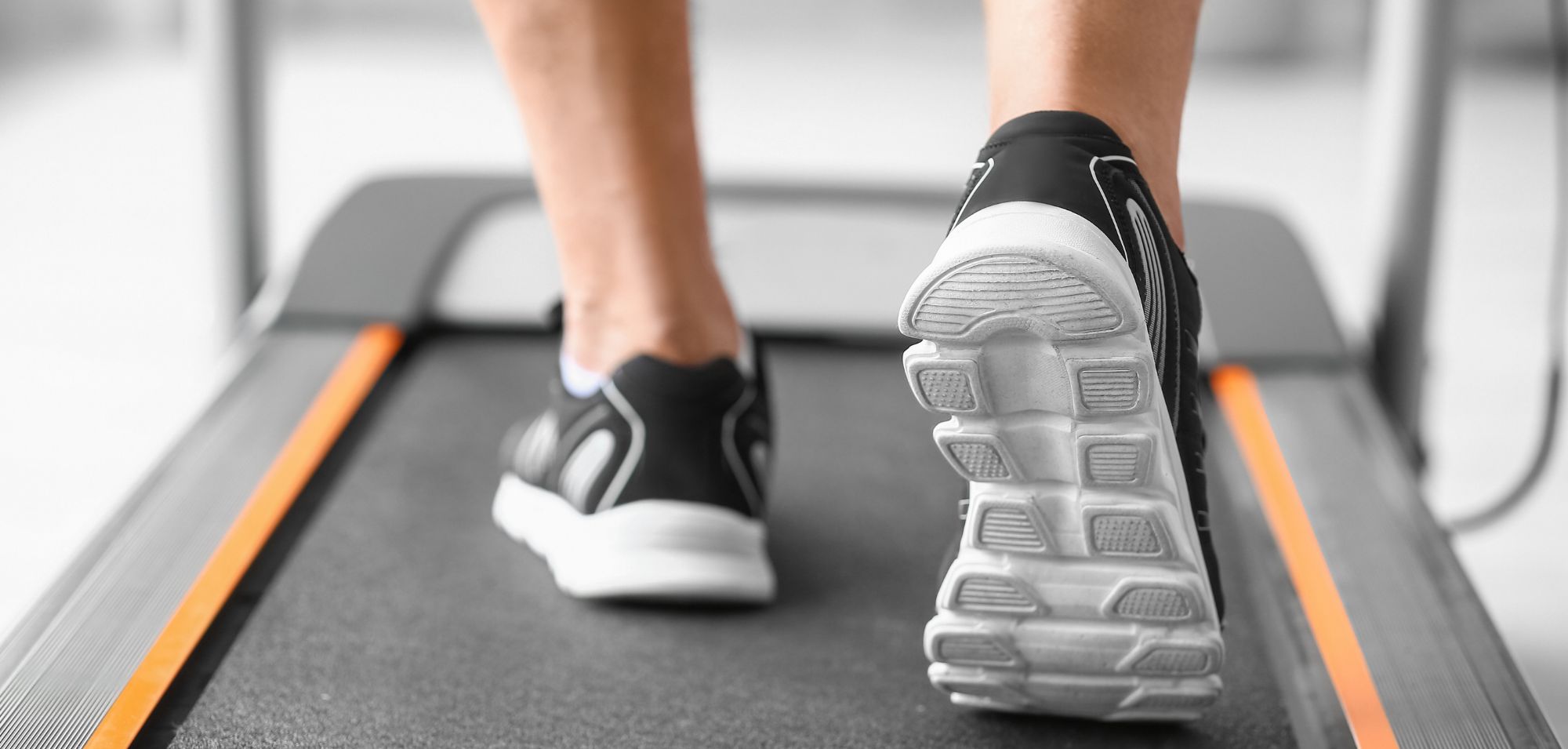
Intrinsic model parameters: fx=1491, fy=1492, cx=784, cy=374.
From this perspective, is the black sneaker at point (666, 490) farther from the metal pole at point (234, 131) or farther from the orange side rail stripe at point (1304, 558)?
the metal pole at point (234, 131)

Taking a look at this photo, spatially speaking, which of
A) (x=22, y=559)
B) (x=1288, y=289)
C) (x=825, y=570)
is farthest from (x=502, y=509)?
(x=1288, y=289)

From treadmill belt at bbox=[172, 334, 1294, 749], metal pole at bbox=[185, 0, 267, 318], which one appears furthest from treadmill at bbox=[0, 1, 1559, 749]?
metal pole at bbox=[185, 0, 267, 318]

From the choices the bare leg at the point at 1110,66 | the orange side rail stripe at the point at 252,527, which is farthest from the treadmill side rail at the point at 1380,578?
the orange side rail stripe at the point at 252,527

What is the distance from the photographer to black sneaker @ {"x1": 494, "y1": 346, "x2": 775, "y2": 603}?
1.04 meters

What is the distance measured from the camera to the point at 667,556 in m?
1.04

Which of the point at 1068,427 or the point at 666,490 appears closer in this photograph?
the point at 1068,427

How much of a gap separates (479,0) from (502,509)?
40 centimetres

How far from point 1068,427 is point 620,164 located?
1.42 ft

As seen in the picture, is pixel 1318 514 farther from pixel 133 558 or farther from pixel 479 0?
pixel 133 558

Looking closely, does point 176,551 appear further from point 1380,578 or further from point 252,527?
point 1380,578

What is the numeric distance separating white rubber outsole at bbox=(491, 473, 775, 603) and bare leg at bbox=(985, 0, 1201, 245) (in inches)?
15.2

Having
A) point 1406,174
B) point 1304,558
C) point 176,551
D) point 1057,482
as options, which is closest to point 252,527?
point 176,551

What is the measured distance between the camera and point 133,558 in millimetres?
1105

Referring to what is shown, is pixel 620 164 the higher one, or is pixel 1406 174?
pixel 620 164
